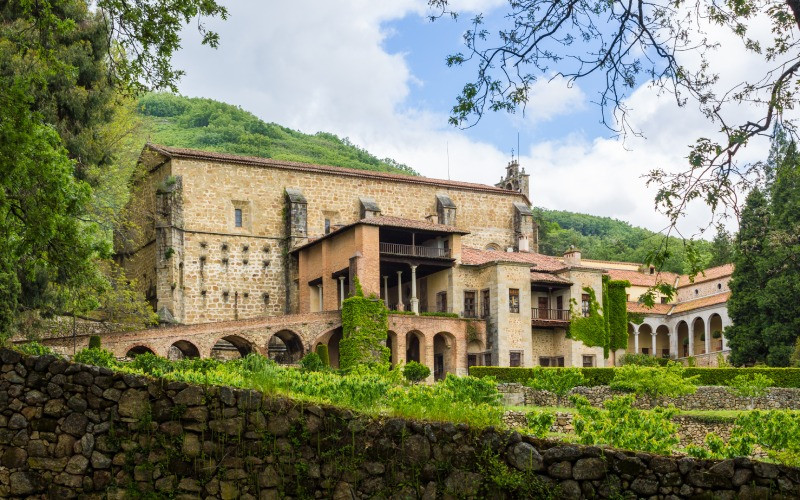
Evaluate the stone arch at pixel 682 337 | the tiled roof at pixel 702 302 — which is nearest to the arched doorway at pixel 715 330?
the tiled roof at pixel 702 302

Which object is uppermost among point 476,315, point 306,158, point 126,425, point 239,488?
point 306,158

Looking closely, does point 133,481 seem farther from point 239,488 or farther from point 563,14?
point 563,14

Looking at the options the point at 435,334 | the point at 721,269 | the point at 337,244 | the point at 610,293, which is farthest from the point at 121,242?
the point at 721,269

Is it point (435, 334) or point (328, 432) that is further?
point (435, 334)

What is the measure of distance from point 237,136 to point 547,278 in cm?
4543

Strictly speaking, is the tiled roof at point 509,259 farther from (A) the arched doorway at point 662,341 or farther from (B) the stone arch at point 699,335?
(B) the stone arch at point 699,335

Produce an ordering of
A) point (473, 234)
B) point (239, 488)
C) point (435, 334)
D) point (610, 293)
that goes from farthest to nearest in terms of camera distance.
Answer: point (473, 234)
point (610, 293)
point (435, 334)
point (239, 488)

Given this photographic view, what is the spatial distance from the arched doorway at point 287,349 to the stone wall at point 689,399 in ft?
39.1

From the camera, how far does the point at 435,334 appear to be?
152 feet

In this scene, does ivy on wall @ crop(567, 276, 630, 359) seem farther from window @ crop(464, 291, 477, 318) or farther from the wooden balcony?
window @ crop(464, 291, 477, 318)

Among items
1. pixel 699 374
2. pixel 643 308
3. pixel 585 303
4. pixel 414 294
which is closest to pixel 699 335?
pixel 643 308

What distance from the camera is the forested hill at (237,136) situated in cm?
8462

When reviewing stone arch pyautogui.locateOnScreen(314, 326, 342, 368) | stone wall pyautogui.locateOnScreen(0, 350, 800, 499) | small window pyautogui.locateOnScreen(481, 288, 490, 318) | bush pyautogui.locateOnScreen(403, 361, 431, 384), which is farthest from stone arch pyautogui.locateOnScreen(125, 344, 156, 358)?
stone wall pyautogui.locateOnScreen(0, 350, 800, 499)

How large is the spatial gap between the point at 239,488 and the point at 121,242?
37817 mm
